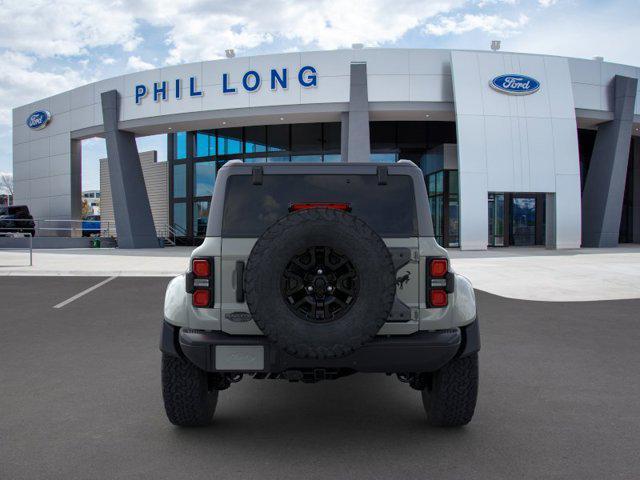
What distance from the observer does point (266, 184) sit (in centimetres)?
382

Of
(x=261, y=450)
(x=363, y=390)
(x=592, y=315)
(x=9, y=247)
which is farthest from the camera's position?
(x=9, y=247)

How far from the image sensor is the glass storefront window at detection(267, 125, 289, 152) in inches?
1272

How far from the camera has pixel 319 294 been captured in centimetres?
322

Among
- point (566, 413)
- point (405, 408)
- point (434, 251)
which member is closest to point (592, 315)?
point (566, 413)

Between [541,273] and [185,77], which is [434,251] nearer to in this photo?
[541,273]

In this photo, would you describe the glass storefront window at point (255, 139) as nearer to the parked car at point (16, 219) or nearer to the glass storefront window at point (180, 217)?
the glass storefront window at point (180, 217)

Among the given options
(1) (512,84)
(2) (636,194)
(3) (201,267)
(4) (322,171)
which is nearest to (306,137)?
(1) (512,84)

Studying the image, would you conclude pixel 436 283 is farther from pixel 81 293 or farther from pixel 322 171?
pixel 81 293

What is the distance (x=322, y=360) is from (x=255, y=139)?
3097 centimetres

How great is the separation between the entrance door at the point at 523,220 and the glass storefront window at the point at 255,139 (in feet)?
49.3

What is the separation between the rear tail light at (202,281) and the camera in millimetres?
3549

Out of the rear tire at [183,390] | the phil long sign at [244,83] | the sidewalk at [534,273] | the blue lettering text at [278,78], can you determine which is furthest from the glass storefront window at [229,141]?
the rear tire at [183,390]

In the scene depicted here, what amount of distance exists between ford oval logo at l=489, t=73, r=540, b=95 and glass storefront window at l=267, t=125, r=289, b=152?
39.8 ft

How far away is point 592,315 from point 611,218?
70.7ft
